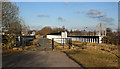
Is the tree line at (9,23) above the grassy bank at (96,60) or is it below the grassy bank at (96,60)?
above

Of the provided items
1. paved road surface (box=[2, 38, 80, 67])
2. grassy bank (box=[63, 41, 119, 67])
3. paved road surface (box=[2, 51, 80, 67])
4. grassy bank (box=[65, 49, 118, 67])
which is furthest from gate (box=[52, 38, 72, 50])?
paved road surface (box=[2, 51, 80, 67])

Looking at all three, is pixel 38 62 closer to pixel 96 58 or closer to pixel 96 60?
pixel 96 60

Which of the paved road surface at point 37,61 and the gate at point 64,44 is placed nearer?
the paved road surface at point 37,61

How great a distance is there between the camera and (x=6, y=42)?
16.9 metres

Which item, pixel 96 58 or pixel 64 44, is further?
pixel 64 44

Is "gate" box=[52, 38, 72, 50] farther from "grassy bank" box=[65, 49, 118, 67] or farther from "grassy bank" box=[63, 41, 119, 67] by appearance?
"grassy bank" box=[65, 49, 118, 67]

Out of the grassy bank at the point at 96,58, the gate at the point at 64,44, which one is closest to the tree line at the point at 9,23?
the gate at the point at 64,44

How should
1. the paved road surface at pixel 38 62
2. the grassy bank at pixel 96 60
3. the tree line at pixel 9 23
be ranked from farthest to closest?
the tree line at pixel 9 23 → the grassy bank at pixel 96 60 → the paved road surface at pixel 38 62

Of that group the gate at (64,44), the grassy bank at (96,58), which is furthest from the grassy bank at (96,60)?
the gate at (64,44)

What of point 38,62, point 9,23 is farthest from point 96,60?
point 9,23

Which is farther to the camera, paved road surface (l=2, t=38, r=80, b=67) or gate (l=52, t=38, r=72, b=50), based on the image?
gate (l=52, t=38, r=72, b=50)

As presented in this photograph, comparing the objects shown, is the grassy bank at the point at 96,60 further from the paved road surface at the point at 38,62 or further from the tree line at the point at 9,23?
the tree line at the point at 9,23

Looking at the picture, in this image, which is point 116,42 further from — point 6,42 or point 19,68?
point 19,68

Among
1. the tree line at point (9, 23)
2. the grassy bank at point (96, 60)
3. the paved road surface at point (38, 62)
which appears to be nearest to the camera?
the paved road surface at point (38, 62)
